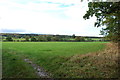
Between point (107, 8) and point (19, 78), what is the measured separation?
26.9ft

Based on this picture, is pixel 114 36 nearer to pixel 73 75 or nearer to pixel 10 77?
pixel 73 75

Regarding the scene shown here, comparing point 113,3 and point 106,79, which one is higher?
point 113,3

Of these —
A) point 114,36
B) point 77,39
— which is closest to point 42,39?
point 77,39

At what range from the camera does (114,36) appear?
11883mm

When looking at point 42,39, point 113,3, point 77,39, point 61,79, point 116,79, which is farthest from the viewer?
point 42,39

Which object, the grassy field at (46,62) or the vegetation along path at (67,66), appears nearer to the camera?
the vegetation along path at (67,66)

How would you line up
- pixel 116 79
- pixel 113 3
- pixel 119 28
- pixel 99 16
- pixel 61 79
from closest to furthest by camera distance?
pixel 116 79, pixel 61 79, pixel 113 3, pixel 99 16, pixel 119 28

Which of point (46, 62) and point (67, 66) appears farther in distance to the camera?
point (46, 62)

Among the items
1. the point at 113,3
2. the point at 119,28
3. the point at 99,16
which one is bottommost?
the point at 119,28

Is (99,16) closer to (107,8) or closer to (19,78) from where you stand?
(107,8)

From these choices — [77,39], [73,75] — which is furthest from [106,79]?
[77,39]

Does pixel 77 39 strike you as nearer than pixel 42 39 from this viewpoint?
Yes

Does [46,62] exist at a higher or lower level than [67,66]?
lower

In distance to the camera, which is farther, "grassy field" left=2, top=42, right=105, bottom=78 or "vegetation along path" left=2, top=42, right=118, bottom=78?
"grassy field" left=2, top=42, right=105, bottom=78
